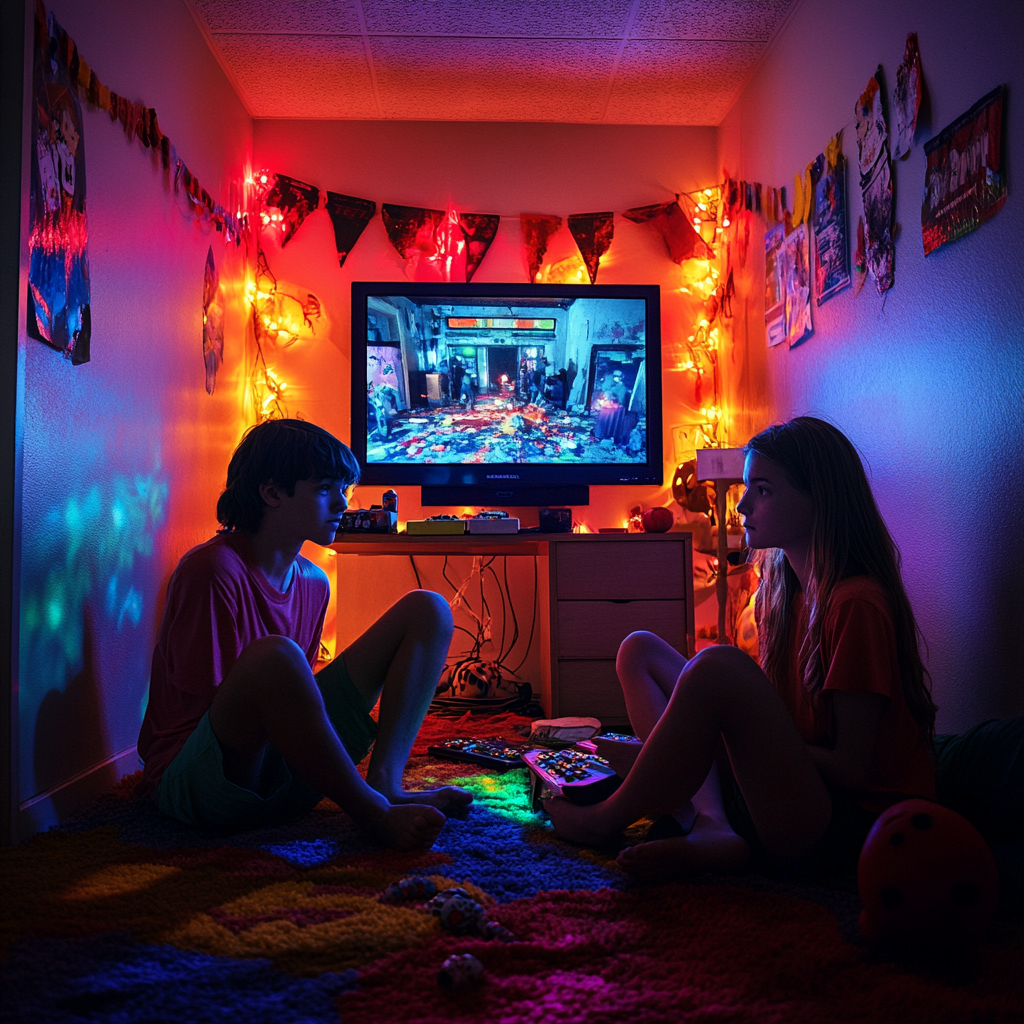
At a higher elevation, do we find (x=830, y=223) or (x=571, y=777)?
(x=830, y=223)

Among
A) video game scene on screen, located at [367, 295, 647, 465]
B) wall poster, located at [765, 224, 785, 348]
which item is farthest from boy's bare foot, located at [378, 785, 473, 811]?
wall poster, located at [765, 224, 785, 348]

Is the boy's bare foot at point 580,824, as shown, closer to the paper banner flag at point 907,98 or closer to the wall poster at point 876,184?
the wall poster at point 876,184

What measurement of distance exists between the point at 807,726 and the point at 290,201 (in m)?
3.02

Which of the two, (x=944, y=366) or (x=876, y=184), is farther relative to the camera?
(x=876, y=184)

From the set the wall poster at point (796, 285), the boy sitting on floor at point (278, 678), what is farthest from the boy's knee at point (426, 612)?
the wall poster at point (796, 285)

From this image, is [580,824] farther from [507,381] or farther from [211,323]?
[211,323]

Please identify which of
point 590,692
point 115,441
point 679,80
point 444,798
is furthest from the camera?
point 679,80

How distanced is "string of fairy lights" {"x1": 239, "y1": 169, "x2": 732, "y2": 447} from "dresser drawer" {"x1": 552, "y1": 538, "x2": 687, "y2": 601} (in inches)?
38.2

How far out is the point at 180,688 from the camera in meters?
1.51

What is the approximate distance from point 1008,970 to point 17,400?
1.81 metres

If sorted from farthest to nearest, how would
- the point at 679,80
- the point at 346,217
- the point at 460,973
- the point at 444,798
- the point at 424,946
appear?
the point at 346,217 < the point at 679,80 < the point at 444,798 < the point at 424,946 < the point at 460,973

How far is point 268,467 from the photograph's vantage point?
67.5 inches

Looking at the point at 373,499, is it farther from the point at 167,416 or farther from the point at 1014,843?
the point at 1014,843

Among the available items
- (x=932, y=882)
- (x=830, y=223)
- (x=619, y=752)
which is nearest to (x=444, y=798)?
(x=619, y=752)
